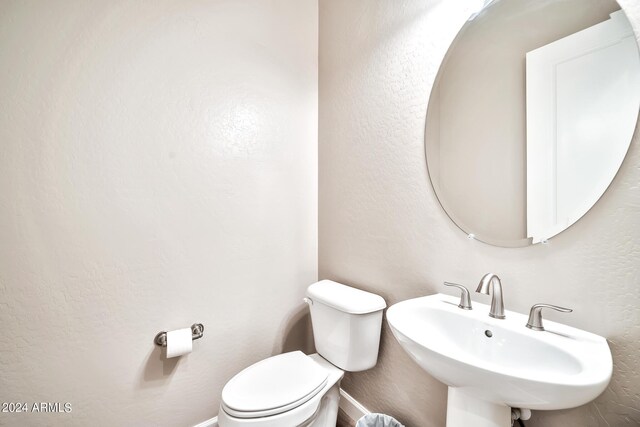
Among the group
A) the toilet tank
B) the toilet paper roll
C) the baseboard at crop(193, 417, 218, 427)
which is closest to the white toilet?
the toilet tank

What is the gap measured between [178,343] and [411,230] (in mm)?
1162

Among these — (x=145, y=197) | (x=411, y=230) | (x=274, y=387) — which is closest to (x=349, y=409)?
(x=274, y=387)

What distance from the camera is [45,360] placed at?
1082 millimetres

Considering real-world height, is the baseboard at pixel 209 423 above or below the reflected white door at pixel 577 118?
below

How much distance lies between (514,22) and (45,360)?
2132 mm

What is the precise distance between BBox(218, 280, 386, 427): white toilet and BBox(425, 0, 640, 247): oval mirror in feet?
2.05

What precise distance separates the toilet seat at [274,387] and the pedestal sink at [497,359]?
1.77ft

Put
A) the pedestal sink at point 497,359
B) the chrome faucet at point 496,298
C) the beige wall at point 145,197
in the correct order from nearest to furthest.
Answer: the pedestal sink at point 497,359 → the chrome faucet at point 496,298 → the beige wall at point 145,197

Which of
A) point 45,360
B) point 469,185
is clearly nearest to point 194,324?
point 45,360

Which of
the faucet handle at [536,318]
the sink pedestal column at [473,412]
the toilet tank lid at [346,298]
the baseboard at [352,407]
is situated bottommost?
the baseboard at [352,407]

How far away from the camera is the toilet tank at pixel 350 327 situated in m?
1.28

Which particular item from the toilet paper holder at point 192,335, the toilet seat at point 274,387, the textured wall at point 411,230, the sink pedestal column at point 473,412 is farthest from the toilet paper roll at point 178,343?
the sink pedestal column at point 473,412


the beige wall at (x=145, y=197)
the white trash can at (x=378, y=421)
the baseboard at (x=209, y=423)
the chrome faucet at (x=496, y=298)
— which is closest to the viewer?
the chrome faucet at (x=496, y=298)

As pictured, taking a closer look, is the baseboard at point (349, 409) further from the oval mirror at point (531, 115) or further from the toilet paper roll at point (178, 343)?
the oval mirror at point (531, 115)
